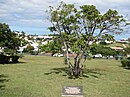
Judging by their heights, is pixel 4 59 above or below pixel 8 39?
below

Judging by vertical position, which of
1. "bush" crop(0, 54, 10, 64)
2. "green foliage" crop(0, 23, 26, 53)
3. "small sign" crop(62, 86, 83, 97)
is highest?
"green foliage" crop(0, 23, 26, 53)

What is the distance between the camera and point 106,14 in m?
17.3

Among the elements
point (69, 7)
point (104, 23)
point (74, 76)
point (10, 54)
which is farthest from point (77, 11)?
point (10, 54)

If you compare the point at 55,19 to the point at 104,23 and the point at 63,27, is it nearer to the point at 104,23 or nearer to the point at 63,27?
the point at 63,27

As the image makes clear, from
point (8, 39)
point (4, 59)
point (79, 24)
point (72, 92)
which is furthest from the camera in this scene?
point (4, 59)

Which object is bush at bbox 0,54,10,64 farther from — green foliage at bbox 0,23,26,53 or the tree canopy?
the tree canopy

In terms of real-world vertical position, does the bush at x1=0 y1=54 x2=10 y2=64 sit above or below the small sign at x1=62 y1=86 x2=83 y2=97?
above

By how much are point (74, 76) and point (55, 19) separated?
165 inches

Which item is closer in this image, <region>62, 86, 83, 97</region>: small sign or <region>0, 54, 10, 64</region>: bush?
<region>62, 86, 83, 97</region>: small sign

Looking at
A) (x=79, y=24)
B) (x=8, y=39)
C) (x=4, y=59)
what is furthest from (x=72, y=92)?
(x=4, y=59)

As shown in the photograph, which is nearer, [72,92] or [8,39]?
[72,92]

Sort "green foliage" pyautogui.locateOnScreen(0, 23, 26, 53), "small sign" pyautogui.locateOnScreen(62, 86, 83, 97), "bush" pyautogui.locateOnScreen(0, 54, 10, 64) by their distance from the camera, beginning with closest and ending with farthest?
"small sign" pyautogui.locateOnScreen(62, 86, 83, 97) → "green foliage" pyautogui.locateOnScreen(0, 23, 26, 53) → "bush" pyautogui.locateOnScreen(0, 54, 10, 64)

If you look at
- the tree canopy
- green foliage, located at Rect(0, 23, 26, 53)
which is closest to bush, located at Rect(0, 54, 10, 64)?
green foliage, located at Rect(0, 23, 26, 53)

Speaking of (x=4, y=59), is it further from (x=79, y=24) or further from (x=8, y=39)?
(x=79, y=24)
